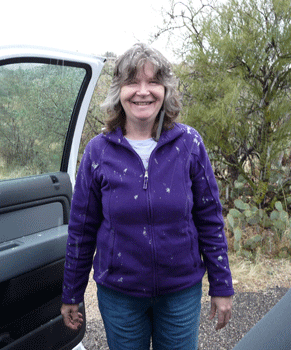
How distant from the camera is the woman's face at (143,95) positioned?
147 cm

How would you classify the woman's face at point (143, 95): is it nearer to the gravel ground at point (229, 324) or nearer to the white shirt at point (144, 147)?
the white shirt at point (144, 147)

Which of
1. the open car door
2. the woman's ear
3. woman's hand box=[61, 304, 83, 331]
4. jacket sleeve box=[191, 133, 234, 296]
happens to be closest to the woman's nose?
the woman's ear

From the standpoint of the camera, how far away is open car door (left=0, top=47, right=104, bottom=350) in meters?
1.78

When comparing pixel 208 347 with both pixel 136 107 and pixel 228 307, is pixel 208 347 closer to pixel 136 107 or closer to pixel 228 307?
pixel 228 307

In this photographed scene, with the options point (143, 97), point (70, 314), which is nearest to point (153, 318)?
point (70, 314)

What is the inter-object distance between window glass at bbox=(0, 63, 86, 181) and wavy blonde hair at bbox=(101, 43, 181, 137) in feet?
1.76

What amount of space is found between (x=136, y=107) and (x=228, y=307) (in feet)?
3.18

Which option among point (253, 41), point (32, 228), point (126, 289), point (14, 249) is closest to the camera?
point (126, 289)

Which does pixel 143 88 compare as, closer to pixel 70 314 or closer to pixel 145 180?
pixel 145 180

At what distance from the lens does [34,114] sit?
2004 mm

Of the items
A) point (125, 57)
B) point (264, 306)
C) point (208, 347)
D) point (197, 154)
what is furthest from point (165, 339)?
point (264, 306)

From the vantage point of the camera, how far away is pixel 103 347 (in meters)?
2.77

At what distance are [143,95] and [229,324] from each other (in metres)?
2.36

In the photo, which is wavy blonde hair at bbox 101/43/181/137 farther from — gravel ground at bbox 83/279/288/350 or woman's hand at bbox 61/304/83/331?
gravel ground at bbox 83/279/288/350
